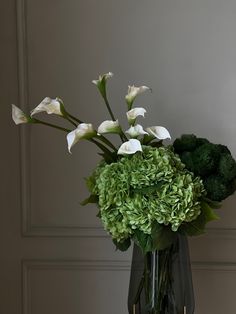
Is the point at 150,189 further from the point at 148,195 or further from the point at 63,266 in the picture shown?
the point at 63,266

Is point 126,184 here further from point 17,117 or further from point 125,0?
point 125,0

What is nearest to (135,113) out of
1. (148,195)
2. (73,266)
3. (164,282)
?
(148,195)

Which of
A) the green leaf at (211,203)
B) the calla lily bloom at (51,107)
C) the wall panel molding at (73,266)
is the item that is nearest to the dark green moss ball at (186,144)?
the green leaf at (211,203)

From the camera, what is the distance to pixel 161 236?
3.32 feet

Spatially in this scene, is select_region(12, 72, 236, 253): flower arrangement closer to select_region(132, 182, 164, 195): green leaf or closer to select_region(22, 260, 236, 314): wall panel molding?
select_region(132, 182, 164, 195): green leaf

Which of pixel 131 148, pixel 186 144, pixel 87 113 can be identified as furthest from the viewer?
pixel 87 113

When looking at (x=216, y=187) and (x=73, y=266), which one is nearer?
(x=216, y=187)

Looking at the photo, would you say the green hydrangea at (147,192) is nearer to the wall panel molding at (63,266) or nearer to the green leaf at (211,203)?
the green leaf at (211,203)

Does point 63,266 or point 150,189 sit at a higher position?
point 150,189

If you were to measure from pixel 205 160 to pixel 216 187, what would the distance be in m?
0.06

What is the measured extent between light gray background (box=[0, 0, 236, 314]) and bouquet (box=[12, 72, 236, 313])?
0.97ft

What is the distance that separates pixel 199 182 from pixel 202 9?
1.69ft

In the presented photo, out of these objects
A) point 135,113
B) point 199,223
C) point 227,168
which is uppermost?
point 135,113

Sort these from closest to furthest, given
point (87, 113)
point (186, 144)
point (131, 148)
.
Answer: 1. point (131, 148)
2. point (186, 144)
3. point (87, 113)
